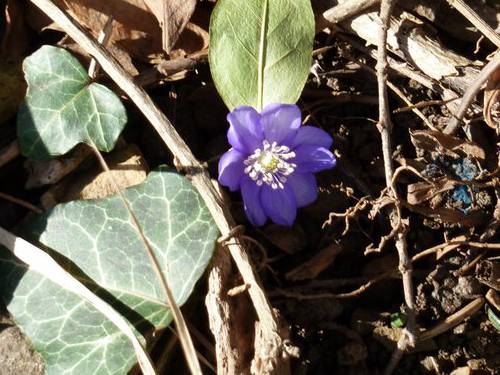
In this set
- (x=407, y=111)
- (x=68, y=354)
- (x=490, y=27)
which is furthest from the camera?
(x=407, y=111)

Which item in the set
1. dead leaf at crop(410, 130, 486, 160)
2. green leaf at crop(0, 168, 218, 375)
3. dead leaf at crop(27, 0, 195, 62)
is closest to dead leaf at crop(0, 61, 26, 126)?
dead leaf at crop(27, 0, 195, 62)

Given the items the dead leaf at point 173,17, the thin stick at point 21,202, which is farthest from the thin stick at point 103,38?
the thin stick at point 21,202

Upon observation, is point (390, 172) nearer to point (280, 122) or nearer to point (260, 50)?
point (280, 122)

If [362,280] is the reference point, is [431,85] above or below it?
above

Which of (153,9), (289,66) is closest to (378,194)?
(289,66)

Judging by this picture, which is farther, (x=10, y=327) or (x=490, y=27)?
(x=490, y=27)

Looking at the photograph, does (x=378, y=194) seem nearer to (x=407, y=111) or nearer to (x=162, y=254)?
(x=407, y=111)

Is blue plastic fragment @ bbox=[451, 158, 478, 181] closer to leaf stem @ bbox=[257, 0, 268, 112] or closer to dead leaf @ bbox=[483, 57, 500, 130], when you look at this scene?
dead leaf @ bbox=[483, 57, 500, 130]

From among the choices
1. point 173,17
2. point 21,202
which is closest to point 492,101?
point 173,17
